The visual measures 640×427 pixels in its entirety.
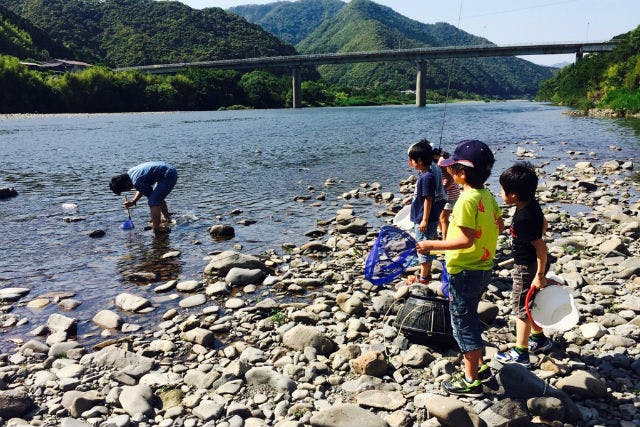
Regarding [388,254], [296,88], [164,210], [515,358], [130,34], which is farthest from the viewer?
[130,34]

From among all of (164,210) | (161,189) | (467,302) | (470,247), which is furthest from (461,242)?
(164,210)

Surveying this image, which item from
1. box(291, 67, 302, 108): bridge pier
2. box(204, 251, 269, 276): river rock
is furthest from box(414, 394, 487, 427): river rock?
box(291, 67, 302, 108): bridge pier

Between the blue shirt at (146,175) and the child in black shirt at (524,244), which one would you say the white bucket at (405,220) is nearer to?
the child in black shirt at (524,244)

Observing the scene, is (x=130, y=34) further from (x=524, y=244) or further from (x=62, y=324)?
(x=524, y=244)

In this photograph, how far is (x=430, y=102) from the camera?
172500mm

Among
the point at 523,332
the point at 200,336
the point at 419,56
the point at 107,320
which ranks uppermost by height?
the point at 419,56

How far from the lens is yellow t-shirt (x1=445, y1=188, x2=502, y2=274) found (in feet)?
14.5

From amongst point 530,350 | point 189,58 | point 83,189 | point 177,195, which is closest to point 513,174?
point 530,350

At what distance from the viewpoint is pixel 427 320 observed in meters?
5.64

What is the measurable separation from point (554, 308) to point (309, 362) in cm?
280

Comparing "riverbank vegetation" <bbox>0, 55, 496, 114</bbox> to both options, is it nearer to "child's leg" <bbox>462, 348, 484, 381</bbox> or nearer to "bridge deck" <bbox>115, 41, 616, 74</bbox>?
"bridge deck" <bbox>115, 41, 616, 74</bbox>

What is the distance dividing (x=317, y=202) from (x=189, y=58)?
166 metres

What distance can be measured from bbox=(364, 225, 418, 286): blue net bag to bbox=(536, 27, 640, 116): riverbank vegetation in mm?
57403

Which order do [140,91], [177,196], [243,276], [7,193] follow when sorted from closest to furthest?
[243,276]
[177,196]
[7,193]
[140,91]
